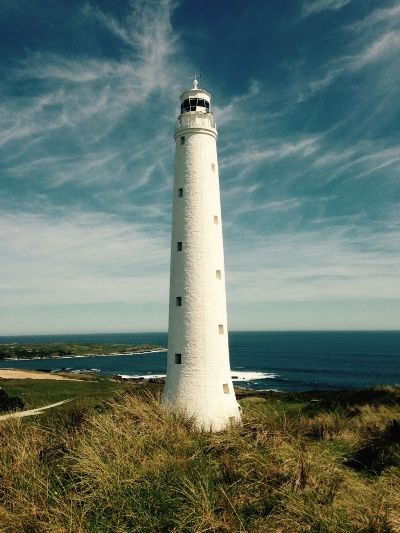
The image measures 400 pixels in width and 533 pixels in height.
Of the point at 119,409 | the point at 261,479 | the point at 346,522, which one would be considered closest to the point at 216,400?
the point at 119,409

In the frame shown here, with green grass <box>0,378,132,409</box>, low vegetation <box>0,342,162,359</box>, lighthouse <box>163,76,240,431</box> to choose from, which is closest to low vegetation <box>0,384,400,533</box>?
lighthouse <box>163,76,240,431</box>

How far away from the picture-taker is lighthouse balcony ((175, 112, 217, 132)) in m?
18.7

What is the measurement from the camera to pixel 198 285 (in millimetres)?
17406

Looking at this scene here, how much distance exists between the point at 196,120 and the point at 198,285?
8.27m

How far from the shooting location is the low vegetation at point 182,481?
17.3 ft

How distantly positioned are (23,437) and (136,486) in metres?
3.52

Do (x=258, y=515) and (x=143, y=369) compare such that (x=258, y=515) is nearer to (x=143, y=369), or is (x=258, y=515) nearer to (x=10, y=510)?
(x=10, y=510)

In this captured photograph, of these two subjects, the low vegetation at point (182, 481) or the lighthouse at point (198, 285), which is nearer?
the low vegetation at point (182, 481)

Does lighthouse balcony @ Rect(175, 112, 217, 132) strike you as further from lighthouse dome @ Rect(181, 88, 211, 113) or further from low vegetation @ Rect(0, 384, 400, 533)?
low vegetation @ Rect(0, 384, 400, 533)

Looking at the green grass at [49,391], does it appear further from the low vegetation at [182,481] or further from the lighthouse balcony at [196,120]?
the low vegetation at [182,481]

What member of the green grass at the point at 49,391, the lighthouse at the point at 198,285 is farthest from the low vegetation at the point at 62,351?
the lighthouse at the point at 198,285

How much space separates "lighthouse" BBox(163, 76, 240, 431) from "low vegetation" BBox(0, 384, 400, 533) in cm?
823

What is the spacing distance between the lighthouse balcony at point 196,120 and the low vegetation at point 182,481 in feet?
47.4

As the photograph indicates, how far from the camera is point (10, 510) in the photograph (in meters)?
5.75
